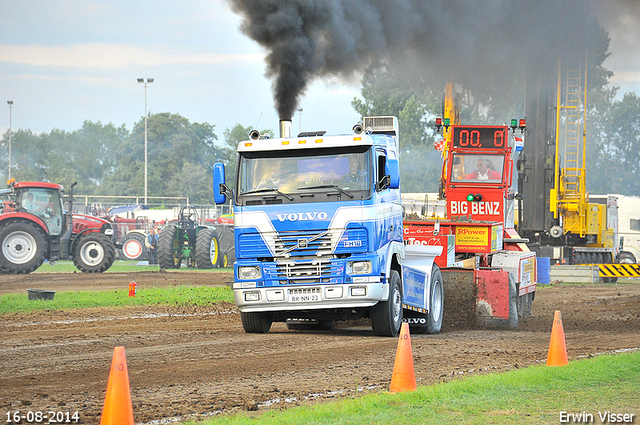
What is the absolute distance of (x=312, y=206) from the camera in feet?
37.9

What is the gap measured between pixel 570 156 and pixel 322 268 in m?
19.9

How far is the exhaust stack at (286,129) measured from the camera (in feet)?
45.3

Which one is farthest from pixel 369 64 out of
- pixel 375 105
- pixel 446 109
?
pixel 375 105

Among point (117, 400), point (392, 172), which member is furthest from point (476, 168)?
point (117, 400)

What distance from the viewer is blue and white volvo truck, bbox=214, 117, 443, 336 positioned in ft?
37.9

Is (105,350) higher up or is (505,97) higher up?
(505,97)

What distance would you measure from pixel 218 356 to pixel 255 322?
2793 mm

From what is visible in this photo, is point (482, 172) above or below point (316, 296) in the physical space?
above

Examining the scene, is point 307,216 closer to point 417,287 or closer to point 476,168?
point 417,287

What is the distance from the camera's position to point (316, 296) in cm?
1164

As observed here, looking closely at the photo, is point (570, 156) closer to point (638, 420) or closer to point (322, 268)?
point (322, 268)

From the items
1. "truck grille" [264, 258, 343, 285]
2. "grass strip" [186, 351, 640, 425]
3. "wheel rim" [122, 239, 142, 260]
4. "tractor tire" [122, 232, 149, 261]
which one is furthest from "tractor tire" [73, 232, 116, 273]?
"grass strip" [186, 351, 640, 425]

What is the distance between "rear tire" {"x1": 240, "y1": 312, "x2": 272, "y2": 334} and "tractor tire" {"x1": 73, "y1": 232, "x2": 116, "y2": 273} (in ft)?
57.9

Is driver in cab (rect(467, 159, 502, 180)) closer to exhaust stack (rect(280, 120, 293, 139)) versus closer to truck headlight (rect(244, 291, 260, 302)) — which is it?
exhaust stack (rect(280, 120, 293, 139))
